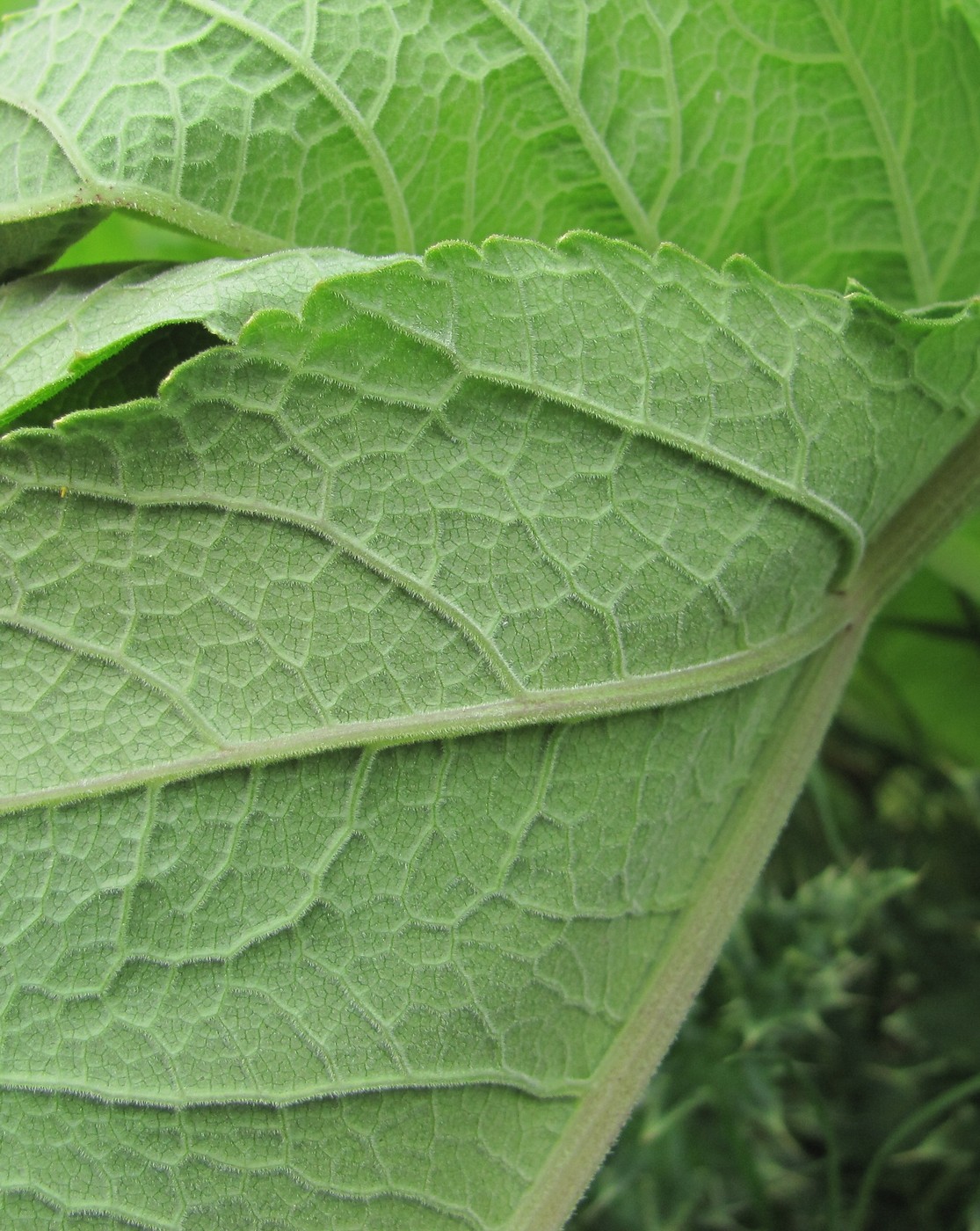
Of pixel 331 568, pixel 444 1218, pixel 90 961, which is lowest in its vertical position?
pixel 444 1218

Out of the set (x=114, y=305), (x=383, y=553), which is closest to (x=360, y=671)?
(x=383, y=553)

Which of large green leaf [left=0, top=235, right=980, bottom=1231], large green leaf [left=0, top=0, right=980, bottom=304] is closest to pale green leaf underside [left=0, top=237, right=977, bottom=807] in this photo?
large green leaf [left=0, top=235, right=980, bottom=1231]

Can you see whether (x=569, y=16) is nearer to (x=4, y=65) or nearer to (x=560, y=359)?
(x=560, y=359)

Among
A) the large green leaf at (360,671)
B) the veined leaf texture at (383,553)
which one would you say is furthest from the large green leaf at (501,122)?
the large green leaf at (360,671)

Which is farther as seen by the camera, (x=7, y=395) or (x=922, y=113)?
(x=922, y=113)

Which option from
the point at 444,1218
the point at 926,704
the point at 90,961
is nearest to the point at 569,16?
the point at 90,961

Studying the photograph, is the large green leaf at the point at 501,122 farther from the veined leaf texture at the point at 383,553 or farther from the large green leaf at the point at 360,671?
the large green leaf at the point at 360,671

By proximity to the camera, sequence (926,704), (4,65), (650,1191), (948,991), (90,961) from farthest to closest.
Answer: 1. (926,704)
2. (948,991)
3. (650,1191)
4. (4,65)
5. (90,961)
